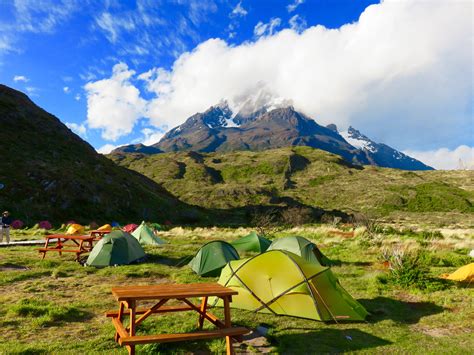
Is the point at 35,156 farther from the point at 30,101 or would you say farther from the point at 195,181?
the point at 195,181

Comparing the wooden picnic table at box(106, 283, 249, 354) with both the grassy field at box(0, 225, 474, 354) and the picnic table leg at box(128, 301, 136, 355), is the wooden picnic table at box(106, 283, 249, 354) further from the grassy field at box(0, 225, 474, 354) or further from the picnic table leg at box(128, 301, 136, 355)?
the grassy field at box(0, 225, 474, 354)

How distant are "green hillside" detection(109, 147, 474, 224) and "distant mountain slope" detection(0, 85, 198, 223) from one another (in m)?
38.4

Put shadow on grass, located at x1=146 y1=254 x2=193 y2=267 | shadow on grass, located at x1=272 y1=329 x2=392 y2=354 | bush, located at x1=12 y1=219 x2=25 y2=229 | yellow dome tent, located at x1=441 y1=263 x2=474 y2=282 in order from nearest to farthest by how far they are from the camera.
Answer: shadow on grass, located at x1=272 y1=329 x2=392 y2=354
yellow dome tent, located at x1=441 y1=263 x2=474 y2=282
shadow on grass, located at x1=146 y1=254 x2=193 y2=267
bush, located at x1=12 y1=219 x2=25 y2=229

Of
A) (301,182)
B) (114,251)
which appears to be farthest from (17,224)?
(301,182)

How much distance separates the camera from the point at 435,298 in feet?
37.8

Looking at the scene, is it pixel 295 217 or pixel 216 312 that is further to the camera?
pixel 295 217

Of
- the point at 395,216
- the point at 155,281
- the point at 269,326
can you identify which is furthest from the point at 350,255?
the point at 395,216

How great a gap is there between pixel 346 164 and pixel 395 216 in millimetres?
64919

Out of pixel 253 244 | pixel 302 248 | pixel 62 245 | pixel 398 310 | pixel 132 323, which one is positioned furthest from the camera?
pixel 253 244

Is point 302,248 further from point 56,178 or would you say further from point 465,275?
point 56,178

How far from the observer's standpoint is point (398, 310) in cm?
1060

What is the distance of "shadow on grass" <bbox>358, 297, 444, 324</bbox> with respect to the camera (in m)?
9.84

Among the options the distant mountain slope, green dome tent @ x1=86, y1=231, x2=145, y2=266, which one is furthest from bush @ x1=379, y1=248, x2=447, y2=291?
the distant mountain slope

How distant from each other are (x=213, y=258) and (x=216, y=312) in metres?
5.34
